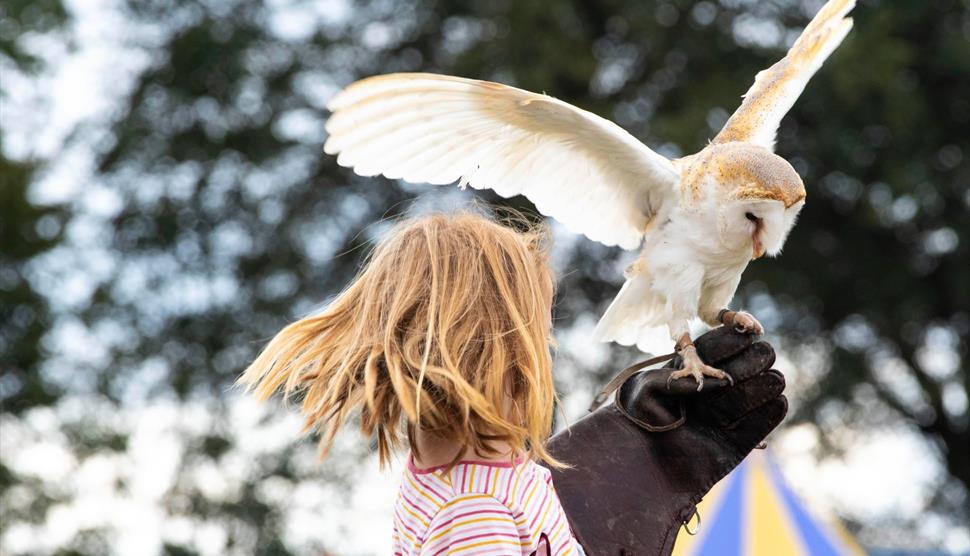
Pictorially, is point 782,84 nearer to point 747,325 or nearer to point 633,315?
point 633,315

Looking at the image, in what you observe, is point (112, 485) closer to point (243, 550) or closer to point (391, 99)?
point (243, 550)

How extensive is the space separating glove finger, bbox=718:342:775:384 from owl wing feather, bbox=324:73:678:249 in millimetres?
660

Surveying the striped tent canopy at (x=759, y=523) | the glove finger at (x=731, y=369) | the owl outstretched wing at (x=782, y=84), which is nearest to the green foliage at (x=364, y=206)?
the striped tent canopy at (x=759, y=523)

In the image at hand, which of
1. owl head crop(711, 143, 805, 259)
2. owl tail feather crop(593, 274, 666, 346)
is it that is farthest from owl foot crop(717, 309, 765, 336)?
owl tail feather crop(593, 274, 666, 346)

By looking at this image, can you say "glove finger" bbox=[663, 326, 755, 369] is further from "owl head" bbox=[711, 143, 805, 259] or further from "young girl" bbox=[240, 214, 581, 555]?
"young girl" bbox=[240, 214, 581, 555]

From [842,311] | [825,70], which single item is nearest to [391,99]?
[825,70]

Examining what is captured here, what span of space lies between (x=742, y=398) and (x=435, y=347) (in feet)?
2.34

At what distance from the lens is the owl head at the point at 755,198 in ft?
8.27

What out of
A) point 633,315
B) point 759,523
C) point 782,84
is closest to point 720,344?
point 633,315

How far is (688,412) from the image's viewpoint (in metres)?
2.22

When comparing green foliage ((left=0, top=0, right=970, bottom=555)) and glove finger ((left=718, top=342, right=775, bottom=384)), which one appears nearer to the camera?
glove finger ((left=718, top=342, right=775, bottom=384))

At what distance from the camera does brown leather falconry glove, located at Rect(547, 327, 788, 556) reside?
2105 mm

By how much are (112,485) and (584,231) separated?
9.01 m

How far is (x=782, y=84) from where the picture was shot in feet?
9.64
